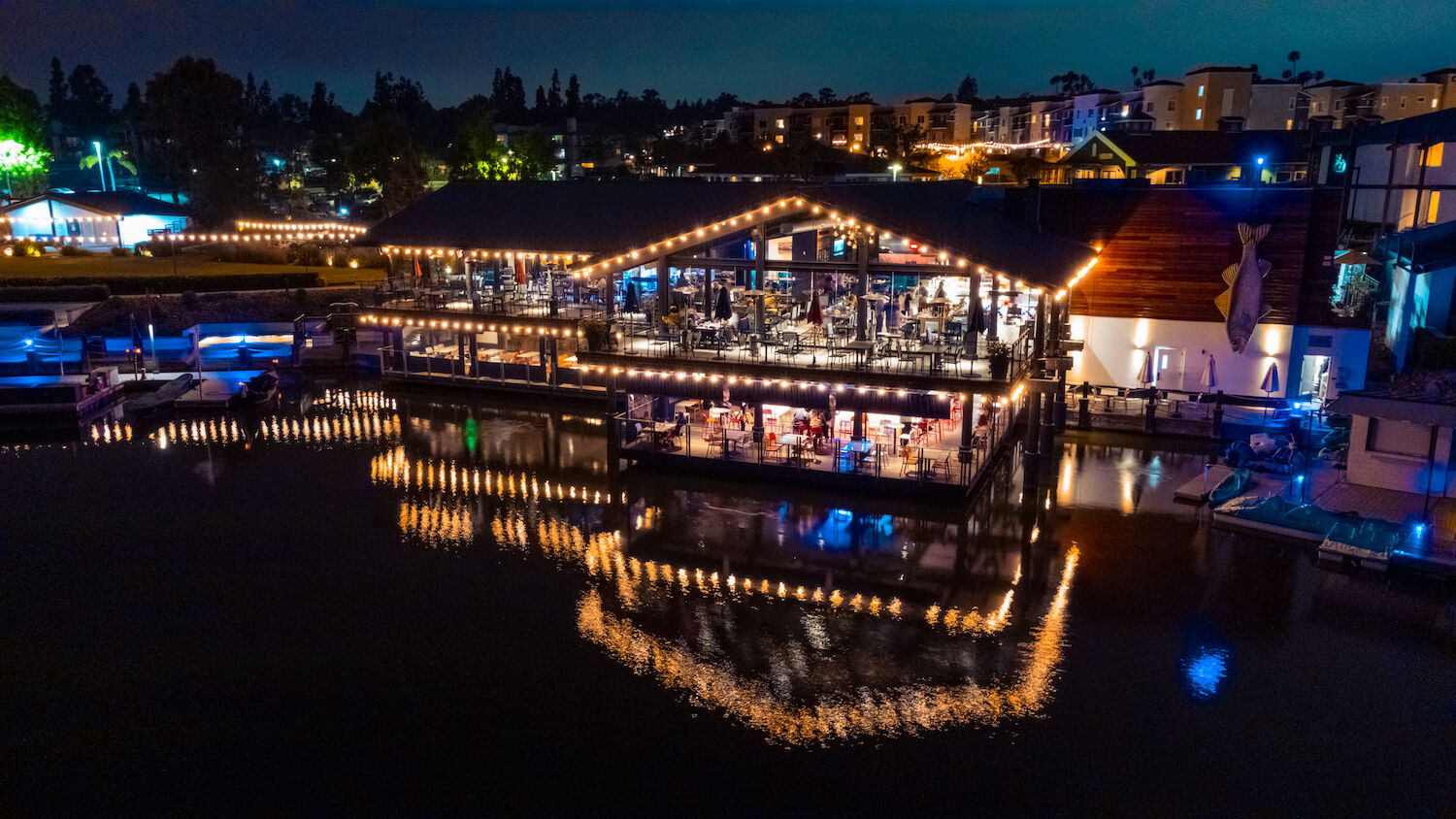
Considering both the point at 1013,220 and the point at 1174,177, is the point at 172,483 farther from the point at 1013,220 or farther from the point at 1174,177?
the point at 1174,177

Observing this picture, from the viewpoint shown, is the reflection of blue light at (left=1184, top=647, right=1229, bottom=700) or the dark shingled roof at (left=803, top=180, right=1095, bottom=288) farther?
the dark shingled roof at (left=803, top=180, right=1095, bottom=288)

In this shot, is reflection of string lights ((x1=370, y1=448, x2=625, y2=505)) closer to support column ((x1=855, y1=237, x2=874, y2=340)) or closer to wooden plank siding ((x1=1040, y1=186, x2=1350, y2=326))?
support column ((x1=855, y1=237, x2=874, y2=340))

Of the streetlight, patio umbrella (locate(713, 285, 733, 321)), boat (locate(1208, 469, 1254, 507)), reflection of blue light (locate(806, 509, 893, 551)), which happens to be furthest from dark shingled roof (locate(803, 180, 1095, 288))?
the streetlight

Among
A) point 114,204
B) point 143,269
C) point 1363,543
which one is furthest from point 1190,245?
point 114,204

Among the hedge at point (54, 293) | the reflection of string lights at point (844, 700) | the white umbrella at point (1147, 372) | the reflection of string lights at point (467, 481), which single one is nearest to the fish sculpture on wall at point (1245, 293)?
the white umbrella at point (1147, 372)

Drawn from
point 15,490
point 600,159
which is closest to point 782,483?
point 15,490
